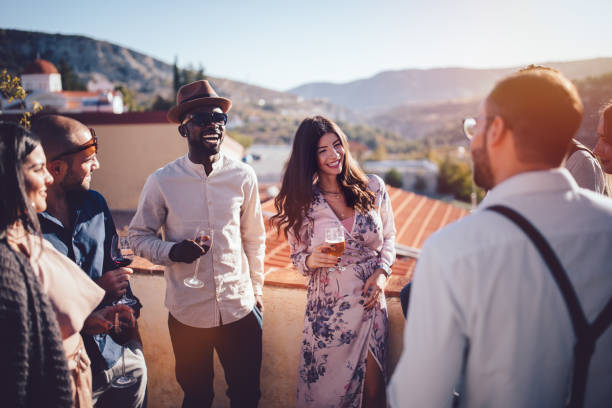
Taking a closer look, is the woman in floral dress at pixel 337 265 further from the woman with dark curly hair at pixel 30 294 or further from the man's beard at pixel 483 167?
the woman with dark curly hair at pixel 30 294

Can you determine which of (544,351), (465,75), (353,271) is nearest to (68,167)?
(353,271)

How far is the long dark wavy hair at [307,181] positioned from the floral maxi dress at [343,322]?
13 cm

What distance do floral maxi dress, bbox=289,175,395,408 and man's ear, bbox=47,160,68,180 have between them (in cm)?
135

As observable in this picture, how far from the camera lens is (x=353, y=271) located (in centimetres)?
229

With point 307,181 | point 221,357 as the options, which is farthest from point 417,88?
point 221,357

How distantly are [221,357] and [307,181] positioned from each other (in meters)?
1.25

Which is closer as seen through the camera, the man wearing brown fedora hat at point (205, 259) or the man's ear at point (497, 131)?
the man's ear at point (497, 131)

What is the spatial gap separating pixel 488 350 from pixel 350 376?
1.26 meters

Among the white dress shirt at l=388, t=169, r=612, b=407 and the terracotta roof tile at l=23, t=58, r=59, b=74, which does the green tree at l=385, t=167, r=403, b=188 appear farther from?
the terracotta roof tile at l=23, t=58, r=59, b=74

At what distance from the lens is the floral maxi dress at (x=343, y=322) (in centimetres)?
221

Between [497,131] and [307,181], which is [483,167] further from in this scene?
[307,181]

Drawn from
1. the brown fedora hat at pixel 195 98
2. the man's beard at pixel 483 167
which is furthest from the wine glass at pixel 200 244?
the man's beard at pixel 483 167

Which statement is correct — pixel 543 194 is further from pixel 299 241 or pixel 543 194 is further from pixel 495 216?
pixel 299 241

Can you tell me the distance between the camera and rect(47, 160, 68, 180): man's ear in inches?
76.4
